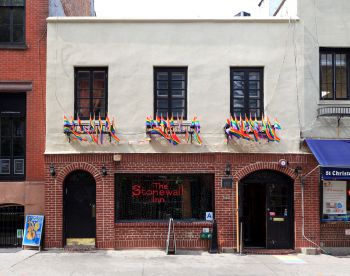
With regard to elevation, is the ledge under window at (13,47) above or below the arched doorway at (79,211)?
above

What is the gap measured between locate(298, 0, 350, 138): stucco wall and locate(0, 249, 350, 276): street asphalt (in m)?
3.91

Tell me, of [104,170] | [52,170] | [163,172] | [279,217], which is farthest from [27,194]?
[279,217]

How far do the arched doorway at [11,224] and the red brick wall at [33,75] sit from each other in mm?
1110

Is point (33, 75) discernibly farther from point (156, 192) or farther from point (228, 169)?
point (228, 169)

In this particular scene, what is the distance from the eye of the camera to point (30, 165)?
1462 cm

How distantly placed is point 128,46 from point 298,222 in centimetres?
754

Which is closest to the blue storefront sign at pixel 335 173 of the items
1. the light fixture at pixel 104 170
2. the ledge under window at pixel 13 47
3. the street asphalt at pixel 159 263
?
the street asphalt at pixel 159 263

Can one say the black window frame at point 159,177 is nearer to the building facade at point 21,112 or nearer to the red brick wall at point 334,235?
the building facade at point 21,112

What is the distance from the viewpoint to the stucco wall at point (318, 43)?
14.5 metres

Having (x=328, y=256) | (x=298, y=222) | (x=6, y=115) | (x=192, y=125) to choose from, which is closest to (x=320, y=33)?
(x=192, y=125)

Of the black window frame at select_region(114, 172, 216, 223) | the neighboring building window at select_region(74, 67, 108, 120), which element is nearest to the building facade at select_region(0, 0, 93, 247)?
the neighboring building window at select_region(74, 67, 108, 120)

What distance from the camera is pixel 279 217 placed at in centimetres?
1460

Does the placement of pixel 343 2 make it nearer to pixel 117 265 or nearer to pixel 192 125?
pixel 192 125

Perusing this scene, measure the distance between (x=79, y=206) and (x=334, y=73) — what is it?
Result: 9.01m
